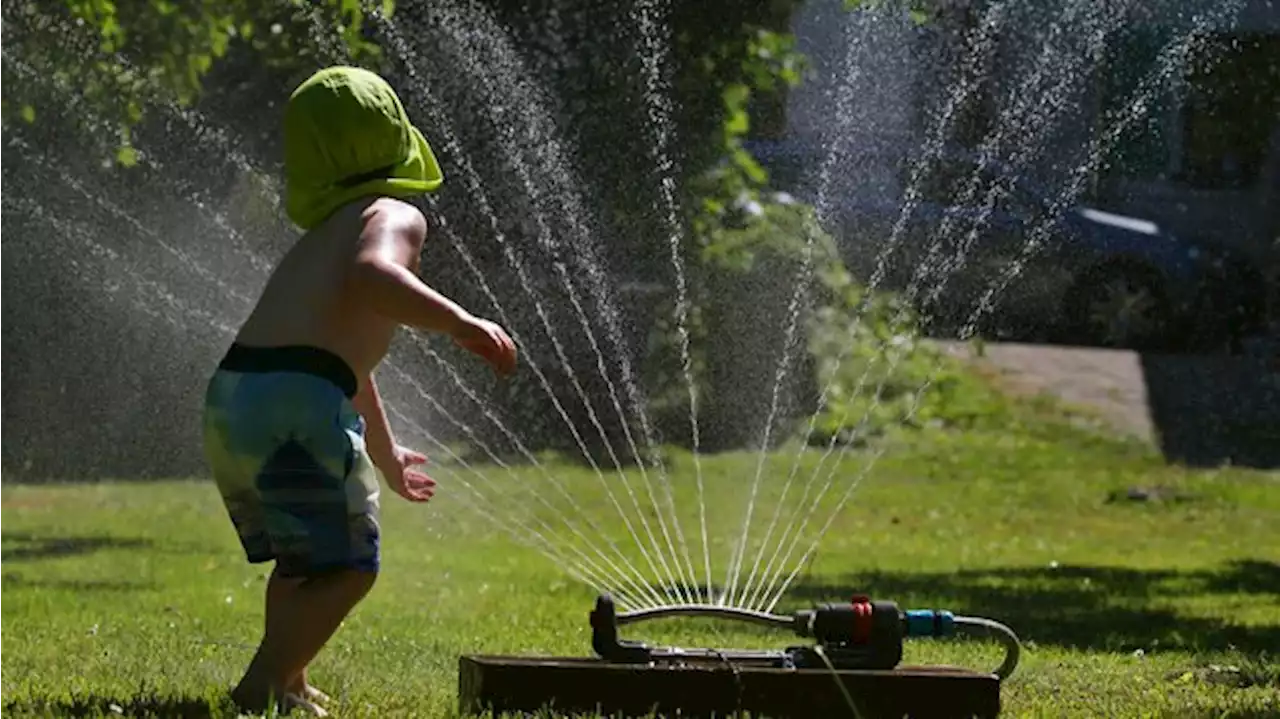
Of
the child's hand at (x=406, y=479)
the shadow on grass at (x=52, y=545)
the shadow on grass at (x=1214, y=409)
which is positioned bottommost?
the shadow on grass at (x=1214, y=409)

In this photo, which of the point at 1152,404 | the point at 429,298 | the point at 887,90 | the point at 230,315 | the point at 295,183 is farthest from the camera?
the point at 1152,404

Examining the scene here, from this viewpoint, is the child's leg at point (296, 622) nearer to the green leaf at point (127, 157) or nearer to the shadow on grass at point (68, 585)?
the shadow on grass at point (68, 585)

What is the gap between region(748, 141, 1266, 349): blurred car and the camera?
12.9m

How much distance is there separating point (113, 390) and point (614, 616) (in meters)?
9.05

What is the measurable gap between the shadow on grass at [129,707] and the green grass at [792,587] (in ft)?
0.04

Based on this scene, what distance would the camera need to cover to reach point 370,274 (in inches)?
157

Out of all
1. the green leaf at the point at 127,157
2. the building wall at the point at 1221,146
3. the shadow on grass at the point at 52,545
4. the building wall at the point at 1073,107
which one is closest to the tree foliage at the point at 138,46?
the green leaf at the point at 127,157

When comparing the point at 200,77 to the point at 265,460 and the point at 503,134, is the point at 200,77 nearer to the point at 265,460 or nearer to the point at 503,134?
the point at 503,134

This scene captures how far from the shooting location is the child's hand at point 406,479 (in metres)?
4.37

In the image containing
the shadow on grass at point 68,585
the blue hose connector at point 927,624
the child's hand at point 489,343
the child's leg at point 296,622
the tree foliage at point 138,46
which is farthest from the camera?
the tree foliage at point 138,46

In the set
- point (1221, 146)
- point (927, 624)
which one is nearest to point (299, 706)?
point (927, 624)

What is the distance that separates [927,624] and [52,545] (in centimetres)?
A: 578

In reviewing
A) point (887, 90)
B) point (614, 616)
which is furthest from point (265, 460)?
point (887, 90)

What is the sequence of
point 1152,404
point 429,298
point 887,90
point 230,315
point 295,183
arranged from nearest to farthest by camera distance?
point 429,298 → point 295,183 → point 230,315 → point 887,90 → point 1152,404
